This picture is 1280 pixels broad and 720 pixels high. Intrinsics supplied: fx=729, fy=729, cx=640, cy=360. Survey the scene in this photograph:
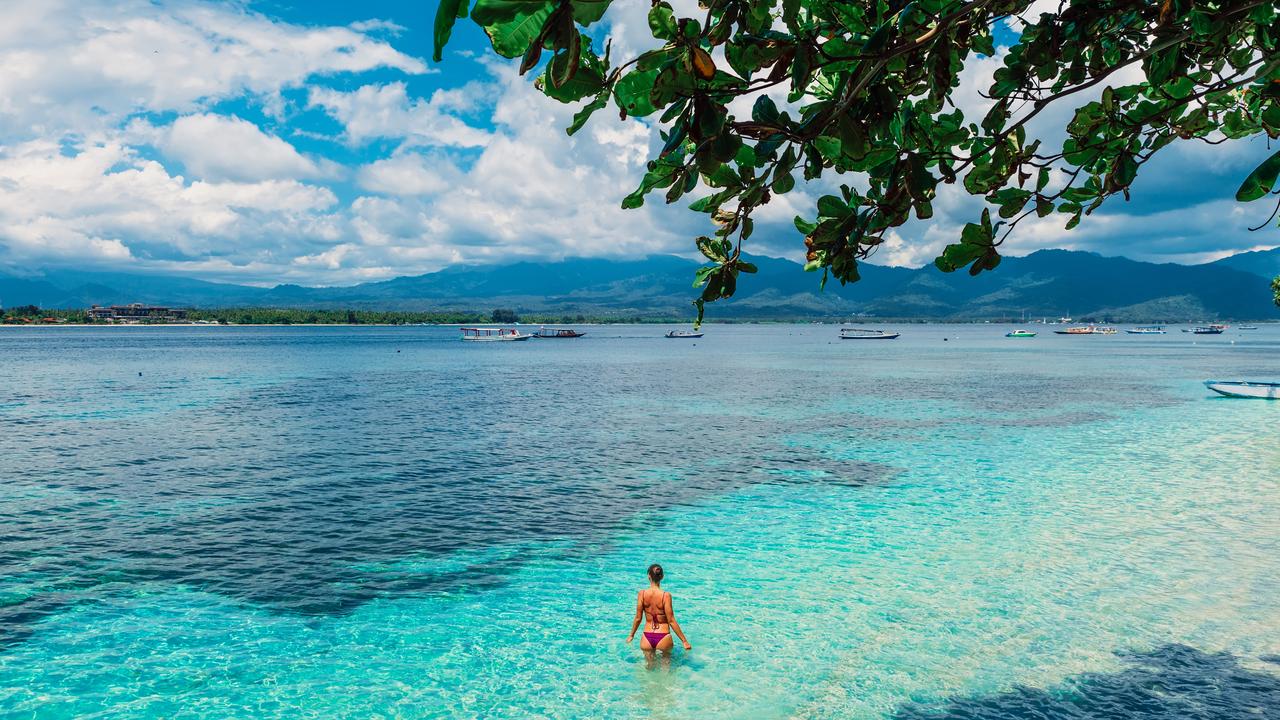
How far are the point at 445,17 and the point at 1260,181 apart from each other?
13.3 feet

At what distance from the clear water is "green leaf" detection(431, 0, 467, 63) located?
46.0ft

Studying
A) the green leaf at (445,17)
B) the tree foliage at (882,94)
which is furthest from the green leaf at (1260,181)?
the green leaf at (445,17)

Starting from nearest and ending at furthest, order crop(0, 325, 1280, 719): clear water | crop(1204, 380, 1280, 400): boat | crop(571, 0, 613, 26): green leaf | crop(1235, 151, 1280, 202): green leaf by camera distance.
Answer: crop(571, 0, 613, 26): green leaf, crop(1235, 151, 1280, 202): green leaf, crop(0, 325, 1280, 719): clear water, crop(1204, 380, 1280, 400): boat

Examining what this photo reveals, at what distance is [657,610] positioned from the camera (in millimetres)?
15781

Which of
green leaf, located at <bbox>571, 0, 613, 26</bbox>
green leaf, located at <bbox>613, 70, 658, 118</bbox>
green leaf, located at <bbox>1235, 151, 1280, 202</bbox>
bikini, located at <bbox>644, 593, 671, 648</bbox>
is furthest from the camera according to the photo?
bikini, located at <bbox>644, 593, 671, 648</bbox>

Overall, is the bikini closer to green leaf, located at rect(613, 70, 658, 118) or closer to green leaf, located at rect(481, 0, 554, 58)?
green leaf, located at rect(613, 70, 658, 118)

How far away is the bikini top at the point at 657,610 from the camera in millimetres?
15703

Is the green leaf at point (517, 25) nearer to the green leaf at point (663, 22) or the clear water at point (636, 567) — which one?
the green leaf at point (663, 22)

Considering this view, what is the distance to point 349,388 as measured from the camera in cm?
7975

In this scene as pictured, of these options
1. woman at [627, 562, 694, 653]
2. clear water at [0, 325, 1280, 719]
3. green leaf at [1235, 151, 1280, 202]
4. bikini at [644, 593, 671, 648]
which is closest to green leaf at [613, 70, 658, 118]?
green leaf at [1235, 151, 1280, 202]

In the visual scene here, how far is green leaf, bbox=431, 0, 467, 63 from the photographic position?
1854mm

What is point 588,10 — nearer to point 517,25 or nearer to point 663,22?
point 517,25

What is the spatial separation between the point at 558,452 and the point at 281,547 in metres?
19.2

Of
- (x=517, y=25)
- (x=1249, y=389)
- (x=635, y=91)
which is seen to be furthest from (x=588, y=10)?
(x=1249, y=389)
